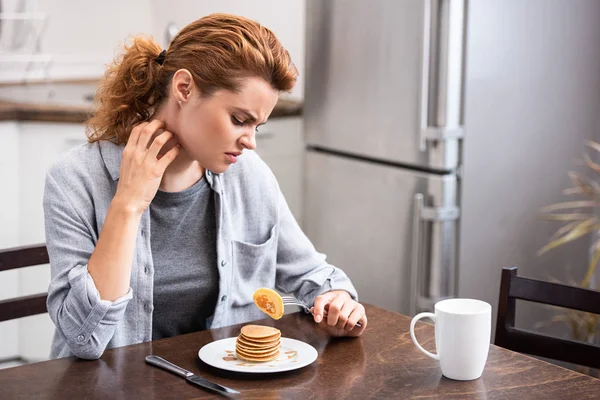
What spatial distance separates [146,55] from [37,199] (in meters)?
1.35

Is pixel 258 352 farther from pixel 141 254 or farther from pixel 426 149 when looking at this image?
pixel 426 149

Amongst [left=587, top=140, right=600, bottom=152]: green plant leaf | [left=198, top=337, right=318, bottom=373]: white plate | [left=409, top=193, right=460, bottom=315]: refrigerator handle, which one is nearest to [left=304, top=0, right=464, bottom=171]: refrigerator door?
[left=409, top=193, right=460, bottom=315]: refrigerator handle

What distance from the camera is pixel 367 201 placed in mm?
2787

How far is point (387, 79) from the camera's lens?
264cm

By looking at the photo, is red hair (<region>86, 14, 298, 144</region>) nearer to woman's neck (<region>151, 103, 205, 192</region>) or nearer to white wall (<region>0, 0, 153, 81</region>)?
woman's neck (<region>151, 103, 205, 192</region>)

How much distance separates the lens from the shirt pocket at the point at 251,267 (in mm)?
1733

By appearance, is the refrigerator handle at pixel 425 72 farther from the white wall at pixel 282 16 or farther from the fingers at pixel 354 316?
the fingers at pixel 354 316

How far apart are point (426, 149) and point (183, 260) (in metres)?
1.08

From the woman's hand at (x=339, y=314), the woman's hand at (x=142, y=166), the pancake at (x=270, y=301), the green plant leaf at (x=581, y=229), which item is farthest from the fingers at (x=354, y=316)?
the green plant leaf at (x=581, y=229)

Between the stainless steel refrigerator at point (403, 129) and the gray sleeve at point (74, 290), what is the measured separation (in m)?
1.27

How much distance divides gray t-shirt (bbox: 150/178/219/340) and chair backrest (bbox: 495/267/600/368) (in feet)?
1.75

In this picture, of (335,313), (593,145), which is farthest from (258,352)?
(593,145)

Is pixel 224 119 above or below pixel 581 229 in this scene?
above

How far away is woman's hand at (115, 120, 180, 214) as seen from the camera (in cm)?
151
